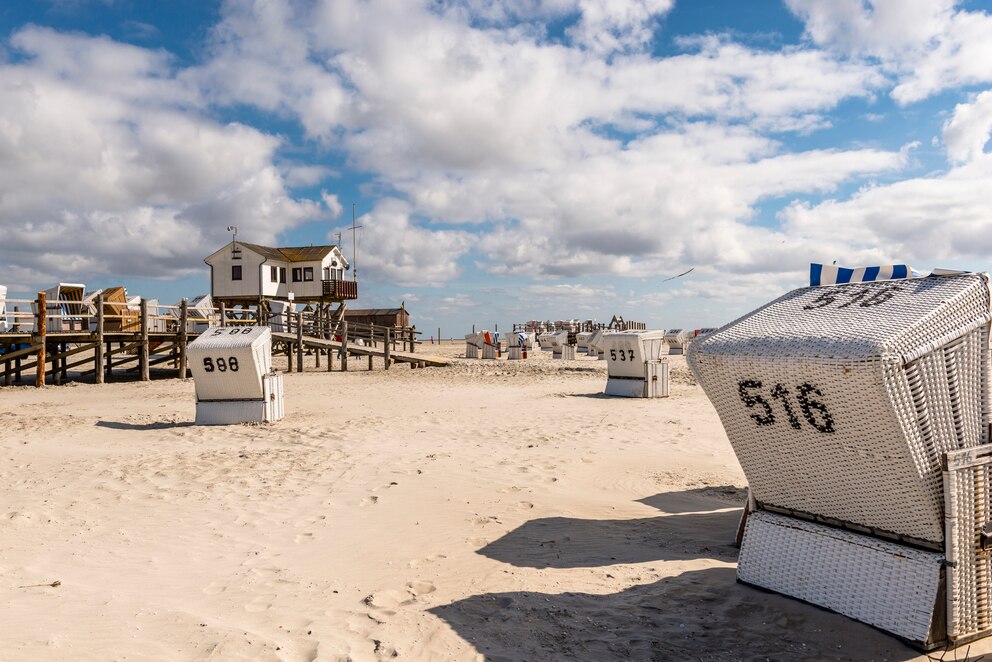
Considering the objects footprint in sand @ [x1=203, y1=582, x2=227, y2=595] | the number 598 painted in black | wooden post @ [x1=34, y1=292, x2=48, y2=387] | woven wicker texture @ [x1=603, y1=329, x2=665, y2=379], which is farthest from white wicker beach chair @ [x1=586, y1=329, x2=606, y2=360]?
footprint in sand @ [x1=203, y1=582, x2=227, y2=595]

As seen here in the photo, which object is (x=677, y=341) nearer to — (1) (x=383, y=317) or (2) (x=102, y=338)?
(1) (x=383, y=317)

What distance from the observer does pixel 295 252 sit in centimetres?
3866

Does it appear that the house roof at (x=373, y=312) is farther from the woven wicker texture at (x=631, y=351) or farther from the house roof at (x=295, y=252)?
the woven wicker texture at (x=631, y=351)

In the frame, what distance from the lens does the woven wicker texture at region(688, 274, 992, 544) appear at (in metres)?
3.55

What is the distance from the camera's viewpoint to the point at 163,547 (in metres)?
5.60

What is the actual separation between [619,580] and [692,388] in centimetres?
1403

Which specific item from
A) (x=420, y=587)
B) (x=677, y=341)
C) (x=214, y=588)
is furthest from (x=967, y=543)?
(x=677, y=341)

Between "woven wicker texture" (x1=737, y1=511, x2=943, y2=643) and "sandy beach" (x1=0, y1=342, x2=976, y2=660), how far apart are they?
0.11m

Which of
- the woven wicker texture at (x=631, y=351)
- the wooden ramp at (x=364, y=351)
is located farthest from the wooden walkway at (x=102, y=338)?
the woven wicker texture at (x=631, y=351)

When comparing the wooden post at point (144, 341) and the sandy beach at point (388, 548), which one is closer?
the sandy beach at point (388, 548)

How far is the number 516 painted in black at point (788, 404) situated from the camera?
12.7 ft

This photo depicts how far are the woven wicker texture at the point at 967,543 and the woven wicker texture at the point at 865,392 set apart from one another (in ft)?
0.24

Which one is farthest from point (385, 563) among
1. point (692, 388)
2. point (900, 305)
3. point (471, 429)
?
point (692, 388)

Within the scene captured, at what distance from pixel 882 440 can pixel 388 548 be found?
3.68 m
